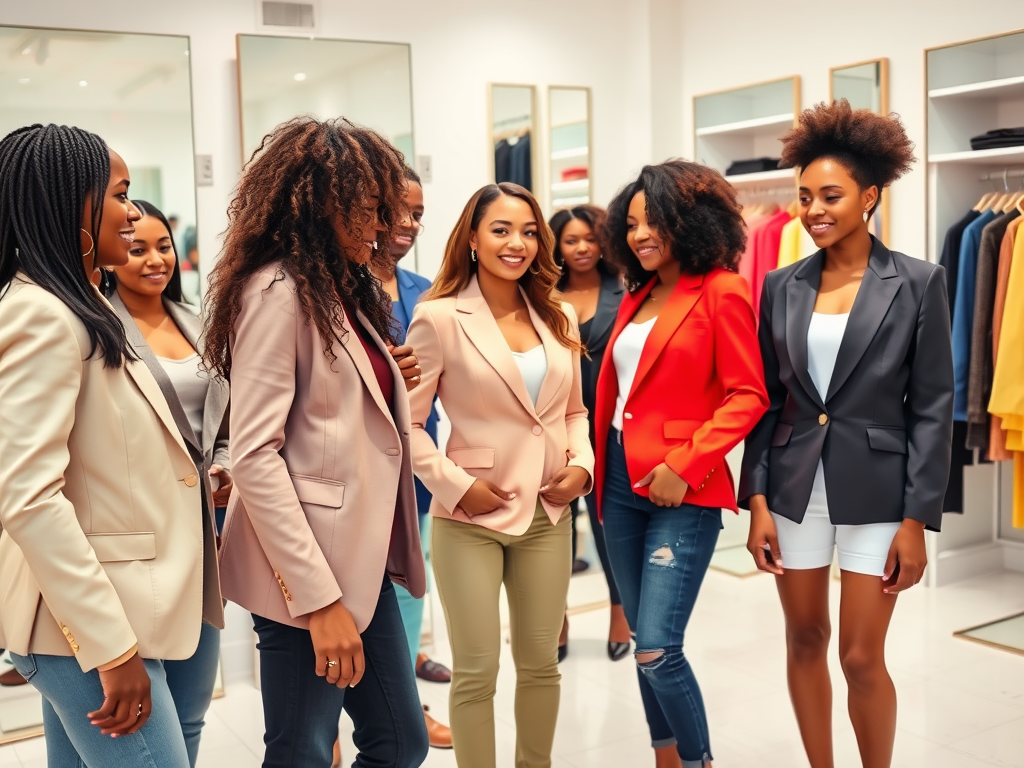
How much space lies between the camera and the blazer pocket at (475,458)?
2.44 metres

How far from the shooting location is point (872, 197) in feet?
7.89

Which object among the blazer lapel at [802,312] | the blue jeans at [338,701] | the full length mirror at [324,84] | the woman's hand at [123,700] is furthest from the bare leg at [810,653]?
the full length mirror at [324,84]

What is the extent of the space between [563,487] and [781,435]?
534mm

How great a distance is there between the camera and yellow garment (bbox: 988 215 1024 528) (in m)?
4.00

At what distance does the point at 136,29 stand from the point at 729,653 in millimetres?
3194

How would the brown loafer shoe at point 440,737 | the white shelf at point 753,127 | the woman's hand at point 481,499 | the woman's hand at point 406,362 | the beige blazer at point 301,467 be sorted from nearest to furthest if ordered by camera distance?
1. the beige blazer at point 301,467
2. the woman's hand at point 406,362
3. the woman's hand at point 481,499
4. the brown loafer shoe at point 440,737
5. the white shelf at point 753,127

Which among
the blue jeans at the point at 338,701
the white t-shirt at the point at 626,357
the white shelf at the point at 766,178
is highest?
the white shelf at the point at 766,178

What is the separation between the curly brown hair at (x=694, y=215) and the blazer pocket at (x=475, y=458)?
69 cm

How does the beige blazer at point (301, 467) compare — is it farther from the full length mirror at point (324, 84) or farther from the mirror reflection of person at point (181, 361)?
the full length mirror at point (324, 84)

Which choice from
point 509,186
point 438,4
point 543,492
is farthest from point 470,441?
point 438,4

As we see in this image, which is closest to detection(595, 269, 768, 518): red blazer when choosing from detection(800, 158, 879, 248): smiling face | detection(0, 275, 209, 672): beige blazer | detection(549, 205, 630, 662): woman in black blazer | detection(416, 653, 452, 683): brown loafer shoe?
detection(800, 158, 879, 248): smiling face

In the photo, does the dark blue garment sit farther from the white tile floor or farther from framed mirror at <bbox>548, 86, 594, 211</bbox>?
framed mirror at <bbox>548, 86, 594, 211</bbox>

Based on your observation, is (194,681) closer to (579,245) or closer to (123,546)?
(123,546)

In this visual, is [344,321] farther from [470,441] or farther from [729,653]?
[729,653]
